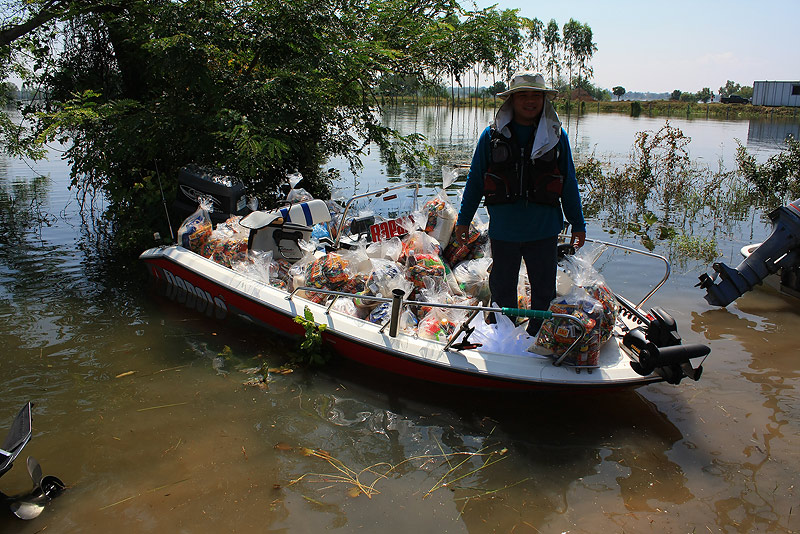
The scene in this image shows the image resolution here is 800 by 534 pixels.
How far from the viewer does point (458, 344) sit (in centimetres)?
349

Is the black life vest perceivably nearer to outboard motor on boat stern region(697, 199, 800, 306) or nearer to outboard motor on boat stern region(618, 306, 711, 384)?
A: outboard motor on boat stern region(618, 306, 711, 384)

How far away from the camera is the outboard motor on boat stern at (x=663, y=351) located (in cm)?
294

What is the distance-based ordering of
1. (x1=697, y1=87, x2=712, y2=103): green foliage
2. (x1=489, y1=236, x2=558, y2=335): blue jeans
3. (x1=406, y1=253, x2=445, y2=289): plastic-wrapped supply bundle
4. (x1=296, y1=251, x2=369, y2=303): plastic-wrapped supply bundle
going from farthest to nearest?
(x1=697, y1=87, x2=712, y2=103): green foliage → (x1=296, y1=251, x2=369, y2=303): plastic-wrapped supply bundle → (x1=406, y1=253, x2=445, y2=289): plastic-wrapped supply bundle → (x1=489, y1=236, x2=558, y2=335): blue jeans

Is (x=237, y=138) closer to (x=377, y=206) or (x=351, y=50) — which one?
(x=351, y=50)

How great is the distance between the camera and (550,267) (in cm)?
345

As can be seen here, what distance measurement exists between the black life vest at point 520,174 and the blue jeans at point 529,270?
0.29m

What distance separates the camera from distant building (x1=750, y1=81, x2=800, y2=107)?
126 feet

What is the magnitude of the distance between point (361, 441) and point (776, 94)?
4807 cm

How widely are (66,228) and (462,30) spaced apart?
256 inches

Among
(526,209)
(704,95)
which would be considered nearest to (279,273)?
(526,209)

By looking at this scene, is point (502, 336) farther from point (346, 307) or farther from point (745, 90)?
point (745, 90)

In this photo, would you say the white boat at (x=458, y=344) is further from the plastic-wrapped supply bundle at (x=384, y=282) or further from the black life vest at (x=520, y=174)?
the black life vest at (x=520, y=174)

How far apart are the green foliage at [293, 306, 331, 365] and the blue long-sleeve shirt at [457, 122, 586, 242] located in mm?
1451

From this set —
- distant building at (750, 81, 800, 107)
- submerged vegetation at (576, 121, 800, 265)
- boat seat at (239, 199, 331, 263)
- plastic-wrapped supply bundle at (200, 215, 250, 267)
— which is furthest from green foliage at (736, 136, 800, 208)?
distant building at (750, 81, 800, 107)
